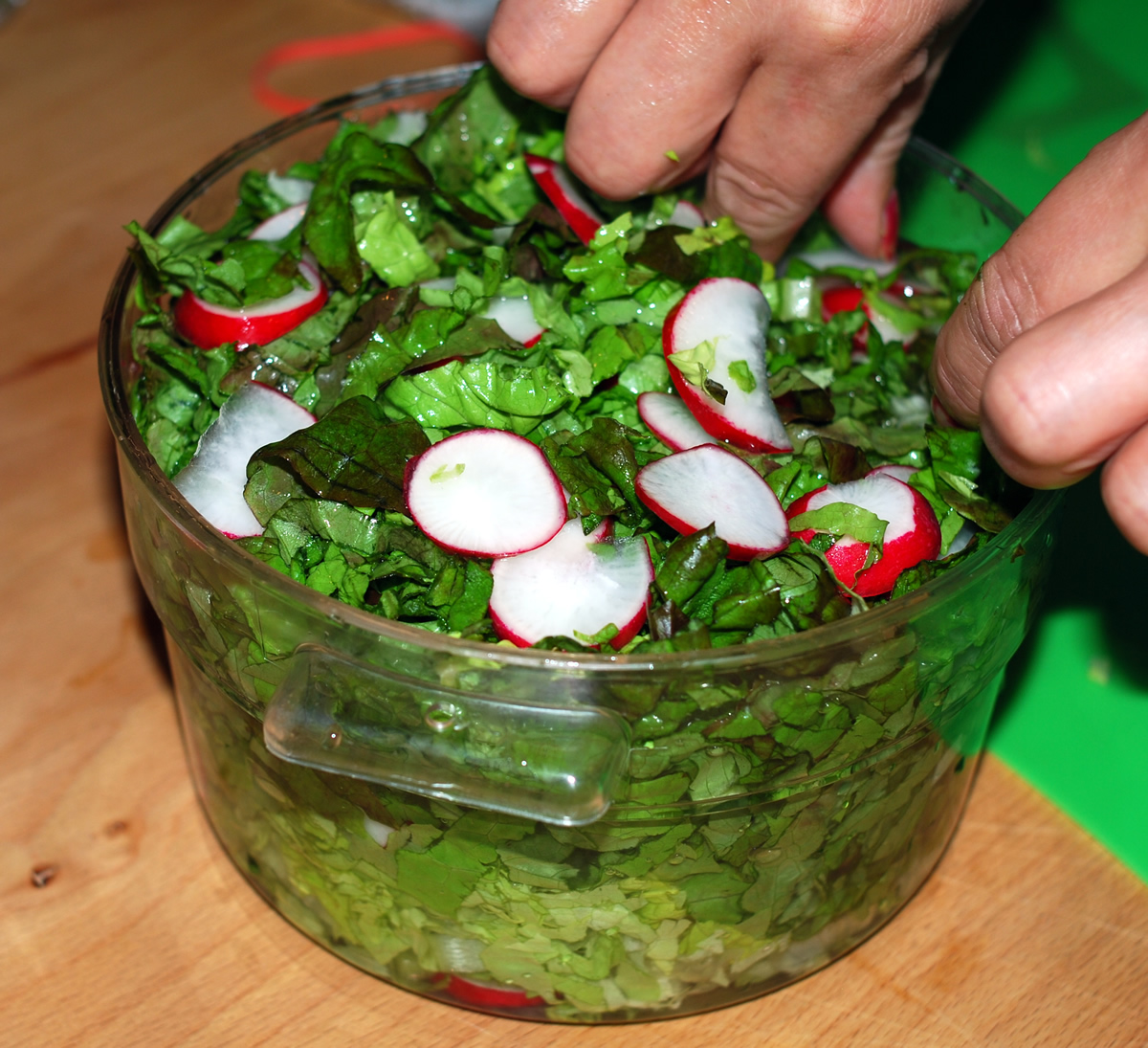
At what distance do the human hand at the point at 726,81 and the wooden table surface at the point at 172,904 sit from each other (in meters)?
0.44

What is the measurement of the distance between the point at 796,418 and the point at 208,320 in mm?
357

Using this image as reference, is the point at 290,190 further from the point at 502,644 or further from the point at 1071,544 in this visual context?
the point at 1071,544

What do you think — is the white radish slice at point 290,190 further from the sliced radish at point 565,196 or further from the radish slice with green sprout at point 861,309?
the radish slice with green sprout at point 861,309

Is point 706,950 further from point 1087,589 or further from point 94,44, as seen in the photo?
point 94,44

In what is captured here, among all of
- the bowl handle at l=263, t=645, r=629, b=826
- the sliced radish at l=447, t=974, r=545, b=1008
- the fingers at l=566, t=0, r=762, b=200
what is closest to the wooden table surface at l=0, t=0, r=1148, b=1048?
the sliced radish at l=447, t=974, r=545, b=1008

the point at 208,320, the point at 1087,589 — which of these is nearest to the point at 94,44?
the point at 208,320

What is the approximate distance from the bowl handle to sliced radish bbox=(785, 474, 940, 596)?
0.17m

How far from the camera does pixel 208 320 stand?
0.78 m

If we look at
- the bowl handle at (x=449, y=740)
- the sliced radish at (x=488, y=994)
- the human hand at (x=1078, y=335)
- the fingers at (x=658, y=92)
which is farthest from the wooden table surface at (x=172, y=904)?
the fingers at (x=658, y=92)

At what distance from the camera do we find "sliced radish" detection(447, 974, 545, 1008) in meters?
0.71

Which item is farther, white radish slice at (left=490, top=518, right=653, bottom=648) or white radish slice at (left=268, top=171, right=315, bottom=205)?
white radish slice at (left=268, top=171, right=315, bottom=205)

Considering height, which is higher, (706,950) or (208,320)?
(208,320)

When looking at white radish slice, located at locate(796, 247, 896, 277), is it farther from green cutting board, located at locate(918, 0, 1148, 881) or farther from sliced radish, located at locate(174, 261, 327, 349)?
sliced radish, located at locate(174, 261, 327, 349)

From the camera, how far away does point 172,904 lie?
0.80 metres
